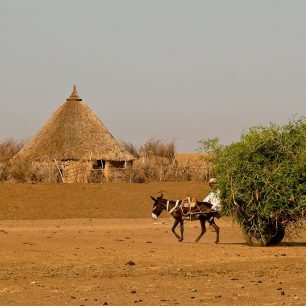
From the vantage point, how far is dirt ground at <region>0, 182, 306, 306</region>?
53.3ft

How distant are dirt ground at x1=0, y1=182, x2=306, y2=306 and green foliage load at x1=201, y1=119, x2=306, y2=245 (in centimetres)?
91

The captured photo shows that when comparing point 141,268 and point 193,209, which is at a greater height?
point 193,209

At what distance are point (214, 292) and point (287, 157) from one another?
9055 millimetres

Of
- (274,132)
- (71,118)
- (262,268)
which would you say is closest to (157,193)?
(71,118)

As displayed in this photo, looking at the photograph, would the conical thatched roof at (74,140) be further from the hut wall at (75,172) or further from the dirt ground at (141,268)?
the dirt ground at (141,268)

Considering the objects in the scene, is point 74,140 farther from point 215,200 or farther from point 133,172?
point 215,200

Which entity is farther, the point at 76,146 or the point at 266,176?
the point at 76,146

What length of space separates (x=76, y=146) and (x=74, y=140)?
600 millimetres

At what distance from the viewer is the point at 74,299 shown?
52.2 ft

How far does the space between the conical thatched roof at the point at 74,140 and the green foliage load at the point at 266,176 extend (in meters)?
29.1

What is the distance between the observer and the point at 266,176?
25094 millimetres

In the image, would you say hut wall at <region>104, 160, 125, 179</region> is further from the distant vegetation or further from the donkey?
the donkey

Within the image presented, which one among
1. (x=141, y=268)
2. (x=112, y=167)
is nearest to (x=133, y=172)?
(x=112, y=167)

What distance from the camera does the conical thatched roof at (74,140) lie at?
5503 cm
